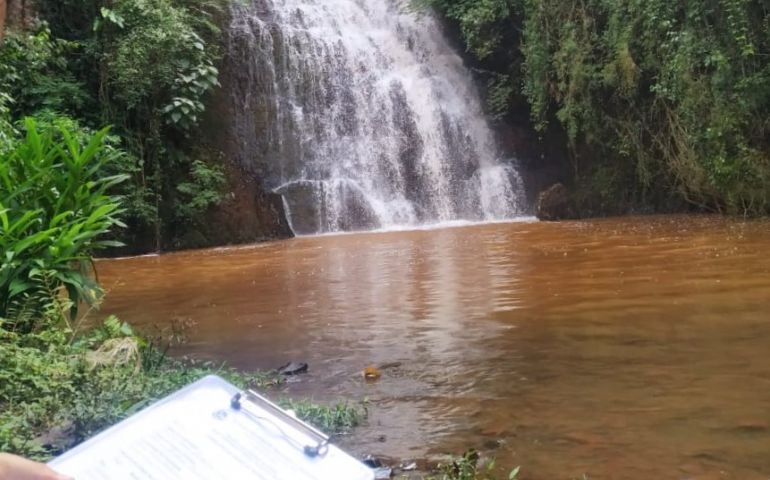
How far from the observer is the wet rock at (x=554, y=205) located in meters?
14.1

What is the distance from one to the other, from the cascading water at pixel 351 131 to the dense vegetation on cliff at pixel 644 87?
133cm

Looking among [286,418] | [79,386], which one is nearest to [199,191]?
[79,386]

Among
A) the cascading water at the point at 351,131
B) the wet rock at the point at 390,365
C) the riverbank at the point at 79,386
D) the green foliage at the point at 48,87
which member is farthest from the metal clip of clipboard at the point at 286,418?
the cascading water at the point at 351,131

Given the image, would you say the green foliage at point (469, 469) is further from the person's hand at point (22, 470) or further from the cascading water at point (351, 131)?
the cascading water at point (351, 131)

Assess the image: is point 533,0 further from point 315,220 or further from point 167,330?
point 167,330

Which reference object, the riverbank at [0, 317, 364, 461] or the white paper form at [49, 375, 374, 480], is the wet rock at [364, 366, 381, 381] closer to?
the riverbank at [0, 317, 364, 461]

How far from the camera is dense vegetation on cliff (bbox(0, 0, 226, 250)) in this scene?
1334 centimetres

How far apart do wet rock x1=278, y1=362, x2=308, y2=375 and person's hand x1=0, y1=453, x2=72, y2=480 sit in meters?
2.71

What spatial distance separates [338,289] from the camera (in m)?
7.00

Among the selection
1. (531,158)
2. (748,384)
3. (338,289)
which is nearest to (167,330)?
(338,289)

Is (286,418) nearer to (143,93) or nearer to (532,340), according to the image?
(532,340)

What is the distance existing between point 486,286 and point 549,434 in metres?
3.55

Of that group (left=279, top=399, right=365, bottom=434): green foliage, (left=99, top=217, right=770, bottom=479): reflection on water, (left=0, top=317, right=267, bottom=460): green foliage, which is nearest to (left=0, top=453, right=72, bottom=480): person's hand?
(left=0, top=317, right=267, bottom=460): green foliage

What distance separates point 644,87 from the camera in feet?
Answer: 43.1
